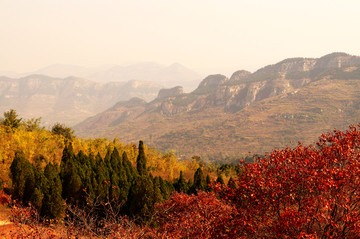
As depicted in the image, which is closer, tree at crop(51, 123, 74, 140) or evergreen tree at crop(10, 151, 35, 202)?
evergreen tree at crop(10, 151, 35, 202)

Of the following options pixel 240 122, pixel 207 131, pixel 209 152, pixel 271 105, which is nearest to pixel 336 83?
pixel 271 105

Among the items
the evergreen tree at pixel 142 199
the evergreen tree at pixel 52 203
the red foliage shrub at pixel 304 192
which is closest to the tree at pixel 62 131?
the evergreen tree at pixel 52 203

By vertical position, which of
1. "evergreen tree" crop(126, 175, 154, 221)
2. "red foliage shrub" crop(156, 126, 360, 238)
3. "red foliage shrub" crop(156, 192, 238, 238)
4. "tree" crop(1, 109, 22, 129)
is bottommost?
"evergreen tree" crop(126, 175, 154, 221)

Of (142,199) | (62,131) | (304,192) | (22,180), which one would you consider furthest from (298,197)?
(62,131)

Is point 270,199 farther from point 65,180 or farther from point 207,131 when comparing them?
point 207,131

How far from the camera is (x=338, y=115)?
150 meters

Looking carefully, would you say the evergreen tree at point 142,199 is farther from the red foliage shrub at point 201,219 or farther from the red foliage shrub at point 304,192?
the red foliage shrub at point 304,192

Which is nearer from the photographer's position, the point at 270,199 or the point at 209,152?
the point at 270,199

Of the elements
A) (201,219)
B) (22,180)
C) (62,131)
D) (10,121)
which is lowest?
(201,219)

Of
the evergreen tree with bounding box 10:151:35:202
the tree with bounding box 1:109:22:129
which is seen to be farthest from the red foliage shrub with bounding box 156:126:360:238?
the tree with bounding box 1:109:22:129

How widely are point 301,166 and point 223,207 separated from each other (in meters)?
4.90

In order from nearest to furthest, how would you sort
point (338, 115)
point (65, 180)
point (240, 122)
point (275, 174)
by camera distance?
point (275, 174) < point (65, 180) < point (338, 115) < point (240, 122)

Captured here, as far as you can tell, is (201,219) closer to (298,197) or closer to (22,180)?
(298,197)

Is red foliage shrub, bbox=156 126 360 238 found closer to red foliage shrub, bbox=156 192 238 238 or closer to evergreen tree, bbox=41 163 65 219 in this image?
red foliage shrub, bbox=156 192 238 238
